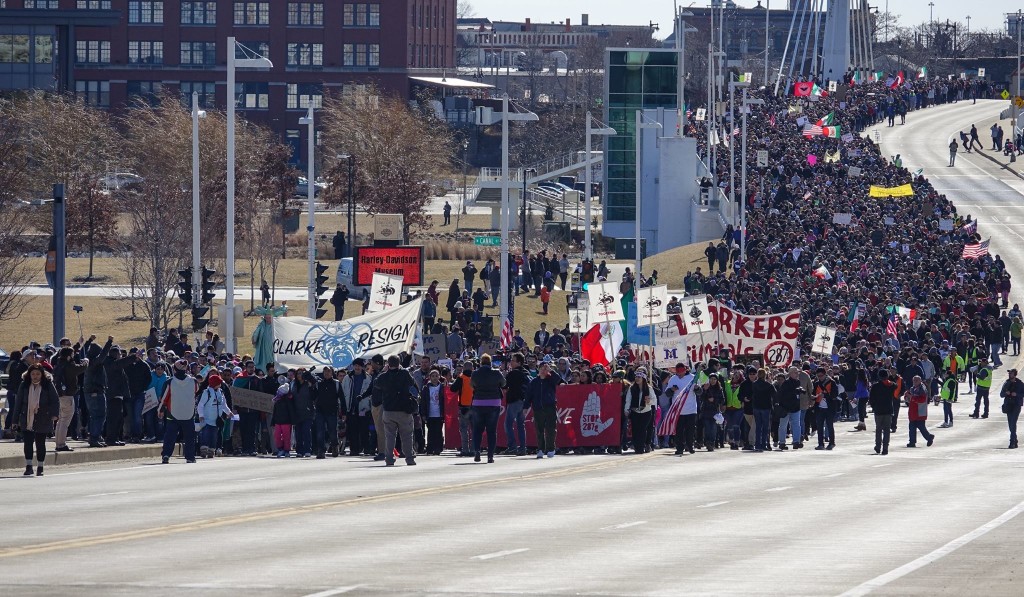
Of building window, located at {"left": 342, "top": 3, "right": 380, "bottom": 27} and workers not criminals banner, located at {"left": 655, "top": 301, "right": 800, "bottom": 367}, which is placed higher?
building window, located at {"left": 342, "top": 3, "right": 380, "bottom": 27}

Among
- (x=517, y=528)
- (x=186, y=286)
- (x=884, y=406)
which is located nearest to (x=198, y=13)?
(x=186, y=286)

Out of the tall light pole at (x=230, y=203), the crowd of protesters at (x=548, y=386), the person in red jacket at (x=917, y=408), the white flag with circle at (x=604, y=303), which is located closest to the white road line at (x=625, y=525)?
the crowd of protesters at (x=548, y=386)

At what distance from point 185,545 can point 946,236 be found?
46.6 m

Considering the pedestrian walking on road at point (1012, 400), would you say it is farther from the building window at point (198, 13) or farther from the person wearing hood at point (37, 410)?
the building window at point (198, 13)

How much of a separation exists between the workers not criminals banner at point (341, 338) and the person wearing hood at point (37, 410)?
7.20 m

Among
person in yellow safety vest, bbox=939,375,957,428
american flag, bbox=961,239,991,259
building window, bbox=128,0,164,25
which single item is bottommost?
person in yellow safety vest, bbox=939,375,957,428

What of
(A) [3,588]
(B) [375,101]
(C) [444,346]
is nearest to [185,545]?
(A) [3,588]

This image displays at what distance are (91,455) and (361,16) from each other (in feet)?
357

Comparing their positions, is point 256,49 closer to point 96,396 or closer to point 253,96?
point 253,96

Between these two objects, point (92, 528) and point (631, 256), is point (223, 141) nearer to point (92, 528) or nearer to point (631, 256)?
point (631, 256)

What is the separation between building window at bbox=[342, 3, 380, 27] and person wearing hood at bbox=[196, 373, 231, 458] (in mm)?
107028

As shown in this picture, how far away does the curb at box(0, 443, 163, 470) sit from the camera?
22.9 m

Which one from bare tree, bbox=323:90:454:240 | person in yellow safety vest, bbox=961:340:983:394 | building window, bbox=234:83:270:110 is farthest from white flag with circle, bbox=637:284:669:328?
building window, bbox=234:83:270:110

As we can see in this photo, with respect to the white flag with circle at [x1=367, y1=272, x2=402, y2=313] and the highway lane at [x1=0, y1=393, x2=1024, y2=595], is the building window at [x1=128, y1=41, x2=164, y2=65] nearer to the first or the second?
the white flag with circle at [x1=367, y1=272, x2=402, y2=313]
